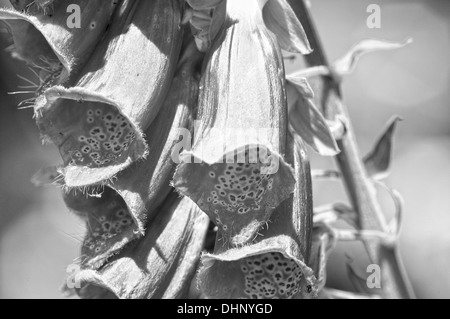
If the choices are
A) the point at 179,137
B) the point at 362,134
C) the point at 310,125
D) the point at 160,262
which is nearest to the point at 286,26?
the point at 310,125

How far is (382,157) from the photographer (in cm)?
183

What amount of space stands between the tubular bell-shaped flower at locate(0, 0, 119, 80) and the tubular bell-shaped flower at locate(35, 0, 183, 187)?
0.03m

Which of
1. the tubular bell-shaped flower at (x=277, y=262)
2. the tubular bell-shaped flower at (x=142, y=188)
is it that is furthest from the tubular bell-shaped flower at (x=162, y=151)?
the tubular bell-shaped flower at (x=277, y=262)

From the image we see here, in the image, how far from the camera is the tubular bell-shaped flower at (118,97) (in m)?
1.36

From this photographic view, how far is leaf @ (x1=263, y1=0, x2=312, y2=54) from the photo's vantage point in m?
1.46

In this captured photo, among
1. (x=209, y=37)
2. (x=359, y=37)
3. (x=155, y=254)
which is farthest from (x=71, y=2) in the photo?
(x=359, y=37)

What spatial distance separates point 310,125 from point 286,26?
0.22 metres

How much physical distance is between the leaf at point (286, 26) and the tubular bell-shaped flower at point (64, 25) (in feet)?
1.09

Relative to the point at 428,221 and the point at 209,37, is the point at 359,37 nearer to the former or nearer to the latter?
the point at 428,221

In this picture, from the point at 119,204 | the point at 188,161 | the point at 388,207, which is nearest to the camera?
the point at 188,161

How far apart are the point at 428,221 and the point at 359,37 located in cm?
112

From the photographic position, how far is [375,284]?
67.4 inches

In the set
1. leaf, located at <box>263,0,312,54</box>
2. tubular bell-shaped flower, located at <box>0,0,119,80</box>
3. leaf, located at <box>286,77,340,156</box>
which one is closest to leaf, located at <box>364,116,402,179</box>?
leaf, located at <box>286,77,340,156</box>

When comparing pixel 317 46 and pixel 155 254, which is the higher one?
pixel 317 46
